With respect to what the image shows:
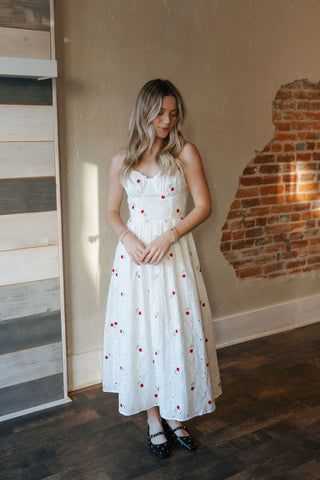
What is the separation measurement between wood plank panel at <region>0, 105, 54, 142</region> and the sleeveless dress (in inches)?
21.8

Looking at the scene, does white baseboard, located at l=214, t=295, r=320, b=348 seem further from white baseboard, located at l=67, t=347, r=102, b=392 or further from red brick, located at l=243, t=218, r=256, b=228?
white baseboard, located at l=67, t=347, r=102, b=392

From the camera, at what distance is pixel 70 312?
294cm

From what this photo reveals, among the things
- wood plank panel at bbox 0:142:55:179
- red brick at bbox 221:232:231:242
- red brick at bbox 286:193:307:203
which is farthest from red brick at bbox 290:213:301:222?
wood plank panel at bbox 0:142:55:179

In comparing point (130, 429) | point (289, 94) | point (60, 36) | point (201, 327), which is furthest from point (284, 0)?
point (130, 429)

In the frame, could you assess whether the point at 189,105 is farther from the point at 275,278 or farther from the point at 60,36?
the point at 275,278

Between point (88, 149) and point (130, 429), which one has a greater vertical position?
point (88, 149)

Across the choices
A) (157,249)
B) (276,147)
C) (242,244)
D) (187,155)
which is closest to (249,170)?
(276,147)

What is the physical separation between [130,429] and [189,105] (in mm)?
1906

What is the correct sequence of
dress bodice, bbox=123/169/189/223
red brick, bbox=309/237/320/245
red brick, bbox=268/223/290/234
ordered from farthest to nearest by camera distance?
red brick, bbox=309/237/320/245
red brick, bbox=268/223/290/234
dress bodice, bbox=123/169/189/223

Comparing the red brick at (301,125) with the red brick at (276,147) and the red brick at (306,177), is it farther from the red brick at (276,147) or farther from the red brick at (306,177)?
the red brick at (306,177)

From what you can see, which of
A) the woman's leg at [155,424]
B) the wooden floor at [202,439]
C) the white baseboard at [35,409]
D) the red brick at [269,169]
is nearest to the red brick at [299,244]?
the red brick at [269,169]

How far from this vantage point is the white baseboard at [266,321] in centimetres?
361

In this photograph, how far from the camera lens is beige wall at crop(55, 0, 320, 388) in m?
2.79

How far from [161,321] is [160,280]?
7.0 inches
